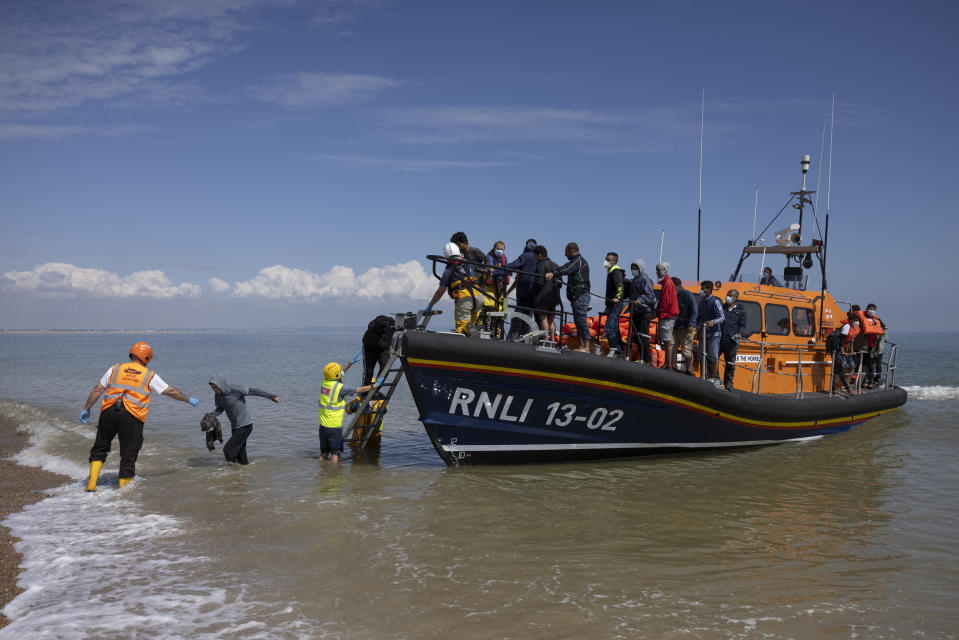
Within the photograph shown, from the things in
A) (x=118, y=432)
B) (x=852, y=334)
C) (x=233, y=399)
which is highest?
(x=852, y=334)

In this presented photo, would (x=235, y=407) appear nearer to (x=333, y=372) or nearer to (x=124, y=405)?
(x=333, y=372)

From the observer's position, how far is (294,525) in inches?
223

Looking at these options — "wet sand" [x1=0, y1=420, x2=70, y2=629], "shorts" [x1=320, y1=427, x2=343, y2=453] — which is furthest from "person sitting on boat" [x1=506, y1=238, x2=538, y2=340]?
"wet sand" [x1=0, y1=420, x2=70, y2=629]

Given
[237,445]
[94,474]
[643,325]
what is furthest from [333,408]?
[643,325]

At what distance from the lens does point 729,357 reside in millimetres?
8969

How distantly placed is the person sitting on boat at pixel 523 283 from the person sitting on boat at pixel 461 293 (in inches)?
18.2

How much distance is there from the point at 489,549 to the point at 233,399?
3.98 m

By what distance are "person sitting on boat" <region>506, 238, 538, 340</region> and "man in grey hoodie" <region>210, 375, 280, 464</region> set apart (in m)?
2.88

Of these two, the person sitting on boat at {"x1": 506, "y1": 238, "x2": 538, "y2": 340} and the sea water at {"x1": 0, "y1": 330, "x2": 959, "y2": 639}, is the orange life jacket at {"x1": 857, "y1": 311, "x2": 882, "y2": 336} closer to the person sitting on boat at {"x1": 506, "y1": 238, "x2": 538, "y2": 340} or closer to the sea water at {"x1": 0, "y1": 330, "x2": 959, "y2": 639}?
the sea water at {"x1": 0, "y1": 330, "x2": 959, "y2": 639}

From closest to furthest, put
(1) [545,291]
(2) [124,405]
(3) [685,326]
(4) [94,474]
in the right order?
(2) [124,405] → (4) [94,474] → (1) [545,291] → (3) [685,326]

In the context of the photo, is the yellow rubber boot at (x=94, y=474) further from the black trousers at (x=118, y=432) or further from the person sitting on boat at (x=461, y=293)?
the person sitting on boat at (x=461, y=293)

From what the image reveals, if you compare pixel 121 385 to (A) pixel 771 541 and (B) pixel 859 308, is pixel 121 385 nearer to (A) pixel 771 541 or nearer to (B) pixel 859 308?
(A) pixel 771 541

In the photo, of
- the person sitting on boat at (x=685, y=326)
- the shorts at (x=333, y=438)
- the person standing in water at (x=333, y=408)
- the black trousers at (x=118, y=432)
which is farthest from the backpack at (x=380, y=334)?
the person sitting on boat at (x=685, y=326)

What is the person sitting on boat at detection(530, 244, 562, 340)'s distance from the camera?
7598 millimetres
